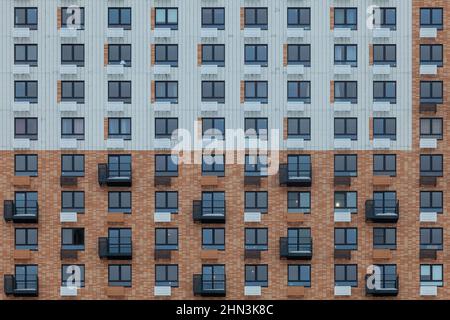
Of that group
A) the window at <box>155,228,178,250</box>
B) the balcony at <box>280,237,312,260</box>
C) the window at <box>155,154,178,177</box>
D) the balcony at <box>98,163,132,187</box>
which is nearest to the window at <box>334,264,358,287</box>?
the balcony at <box>280,237,312,260</box>

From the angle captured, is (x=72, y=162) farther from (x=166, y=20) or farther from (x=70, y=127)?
(x=166, y=20)

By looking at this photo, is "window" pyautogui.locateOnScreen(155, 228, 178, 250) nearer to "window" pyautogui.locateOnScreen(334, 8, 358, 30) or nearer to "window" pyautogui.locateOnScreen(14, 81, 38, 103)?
"window" pyautogui.locateOnScreen(14, 81, 38, 103)

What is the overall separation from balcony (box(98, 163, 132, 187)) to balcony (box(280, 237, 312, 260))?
9621 millimetres

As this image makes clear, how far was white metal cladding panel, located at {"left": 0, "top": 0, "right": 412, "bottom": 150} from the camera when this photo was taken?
117750 mm

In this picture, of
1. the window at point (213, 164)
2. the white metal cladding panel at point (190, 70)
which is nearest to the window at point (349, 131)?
the white metal cladding panel at point (190, 70)

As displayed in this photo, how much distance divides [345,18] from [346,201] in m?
10.6

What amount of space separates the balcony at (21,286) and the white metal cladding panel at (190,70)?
7.71 meters

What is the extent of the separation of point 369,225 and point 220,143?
9863 millimetres

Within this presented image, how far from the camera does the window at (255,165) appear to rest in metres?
117

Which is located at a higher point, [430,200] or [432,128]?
[432,128]

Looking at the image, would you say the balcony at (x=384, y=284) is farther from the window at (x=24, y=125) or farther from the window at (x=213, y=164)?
the window at (x=24, y=125)

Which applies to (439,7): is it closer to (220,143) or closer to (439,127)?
(439,127)

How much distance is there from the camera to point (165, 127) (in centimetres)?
11769

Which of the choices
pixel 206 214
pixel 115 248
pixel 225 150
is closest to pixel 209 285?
pixel 206 214
